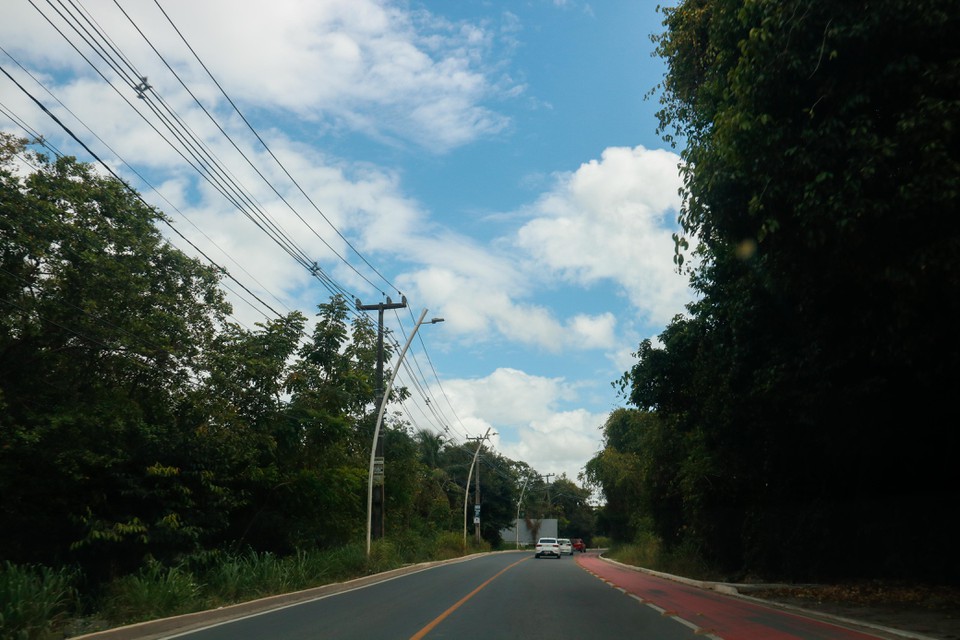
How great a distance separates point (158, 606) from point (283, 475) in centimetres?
1132

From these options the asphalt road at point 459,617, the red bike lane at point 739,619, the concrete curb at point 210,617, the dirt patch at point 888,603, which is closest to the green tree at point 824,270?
the dirt patch at point 888,603

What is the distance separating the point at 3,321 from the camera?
65.1 ft

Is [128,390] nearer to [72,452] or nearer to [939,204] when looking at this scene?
[72,452]

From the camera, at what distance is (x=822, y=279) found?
37.3 feet

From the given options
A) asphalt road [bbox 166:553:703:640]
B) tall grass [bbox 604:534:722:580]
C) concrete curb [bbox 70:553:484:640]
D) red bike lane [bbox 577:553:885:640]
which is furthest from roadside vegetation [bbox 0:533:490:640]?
tall grass [bbox 604:534:722:580]

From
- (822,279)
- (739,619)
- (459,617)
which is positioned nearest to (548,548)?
(739,619)

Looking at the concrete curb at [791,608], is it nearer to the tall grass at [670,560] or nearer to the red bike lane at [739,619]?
the red bike lane at [739,619]

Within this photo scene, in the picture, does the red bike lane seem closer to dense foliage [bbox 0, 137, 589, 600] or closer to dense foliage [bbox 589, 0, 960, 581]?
dense foliage [bbox 589, 0, 960, 581]

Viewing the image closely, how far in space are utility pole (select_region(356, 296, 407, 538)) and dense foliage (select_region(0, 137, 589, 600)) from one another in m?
2.30

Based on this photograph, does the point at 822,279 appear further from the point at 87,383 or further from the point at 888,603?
the point at 87,383

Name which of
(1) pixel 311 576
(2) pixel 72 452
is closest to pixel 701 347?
(1) pixel 311 576

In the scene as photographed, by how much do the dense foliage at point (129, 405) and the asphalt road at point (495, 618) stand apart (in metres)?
4.60

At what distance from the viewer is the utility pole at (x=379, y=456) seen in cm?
2841

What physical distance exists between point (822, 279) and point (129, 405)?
17.1m
